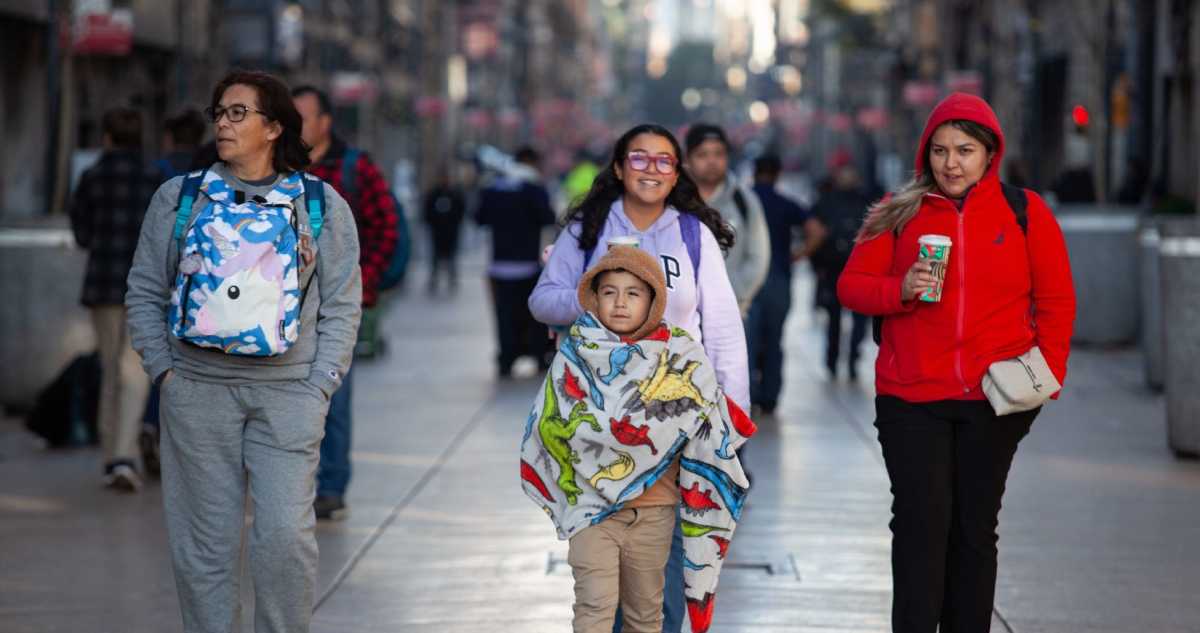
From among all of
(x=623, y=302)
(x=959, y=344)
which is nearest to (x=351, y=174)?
→ (x=623, y=302)

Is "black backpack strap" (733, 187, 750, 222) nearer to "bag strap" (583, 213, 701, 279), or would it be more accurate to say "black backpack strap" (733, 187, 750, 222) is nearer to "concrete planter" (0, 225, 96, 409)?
"bag strap" (583, 213, 701, 279)

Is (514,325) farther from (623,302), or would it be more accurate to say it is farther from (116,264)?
(623,302)

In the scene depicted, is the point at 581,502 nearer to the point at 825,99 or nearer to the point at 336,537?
the point at 336,537

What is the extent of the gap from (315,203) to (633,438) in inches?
45.1

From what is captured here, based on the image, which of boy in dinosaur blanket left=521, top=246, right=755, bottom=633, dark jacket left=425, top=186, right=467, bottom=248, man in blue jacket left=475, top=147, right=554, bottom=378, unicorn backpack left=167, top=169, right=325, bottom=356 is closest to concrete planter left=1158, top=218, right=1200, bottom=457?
boy in dinosaur blanket left=521, top=246, right=755, bottom=633

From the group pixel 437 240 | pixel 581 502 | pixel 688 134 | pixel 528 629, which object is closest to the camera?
pixel 581 502

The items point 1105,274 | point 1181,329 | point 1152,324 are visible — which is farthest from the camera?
point 1105,274

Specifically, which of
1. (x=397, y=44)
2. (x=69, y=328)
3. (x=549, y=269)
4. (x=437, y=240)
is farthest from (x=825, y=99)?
(x=549, y=269)

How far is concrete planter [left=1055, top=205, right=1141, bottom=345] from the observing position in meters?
15.5

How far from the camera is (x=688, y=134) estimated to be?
8414 mm

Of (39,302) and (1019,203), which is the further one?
(39,302)

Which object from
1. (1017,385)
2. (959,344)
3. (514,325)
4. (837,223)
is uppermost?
(837,223)

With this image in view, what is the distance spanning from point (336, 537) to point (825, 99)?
75.9 m

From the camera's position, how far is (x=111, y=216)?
8469 mm
